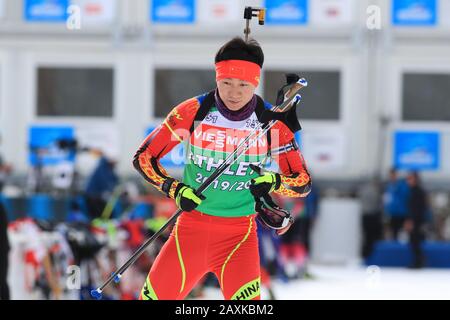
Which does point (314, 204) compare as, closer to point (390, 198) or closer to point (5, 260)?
point (390, 198)

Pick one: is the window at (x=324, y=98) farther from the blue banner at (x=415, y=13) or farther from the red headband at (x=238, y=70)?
the red headband at (x=238, y=70)

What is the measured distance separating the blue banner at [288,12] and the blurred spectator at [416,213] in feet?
11.5

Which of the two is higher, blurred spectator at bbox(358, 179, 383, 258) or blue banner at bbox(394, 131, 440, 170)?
blue banner at bbox(394, 131, 440, 170)

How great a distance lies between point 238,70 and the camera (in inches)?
156

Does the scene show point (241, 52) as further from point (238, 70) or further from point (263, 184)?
point (263, 184)

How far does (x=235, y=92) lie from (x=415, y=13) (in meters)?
11.5

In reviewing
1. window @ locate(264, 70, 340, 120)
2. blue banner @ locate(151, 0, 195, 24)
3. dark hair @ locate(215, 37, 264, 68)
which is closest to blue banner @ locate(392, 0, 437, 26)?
window @ locate(264, 70, 340, 120)

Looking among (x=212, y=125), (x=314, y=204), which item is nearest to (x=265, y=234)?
(x=314, y=204)

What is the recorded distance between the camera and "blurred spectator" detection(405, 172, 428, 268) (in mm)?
12641

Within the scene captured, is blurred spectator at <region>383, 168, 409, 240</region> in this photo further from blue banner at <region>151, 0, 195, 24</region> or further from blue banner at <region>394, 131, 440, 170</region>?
blue banner at <region>151, 0, 195, 24</region>

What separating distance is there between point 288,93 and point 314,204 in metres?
9.73

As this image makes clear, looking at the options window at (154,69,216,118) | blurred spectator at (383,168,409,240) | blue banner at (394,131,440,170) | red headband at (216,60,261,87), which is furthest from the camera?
blue banner at (394,131,440,170)

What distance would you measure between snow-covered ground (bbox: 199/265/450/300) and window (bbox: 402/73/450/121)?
129 inches
